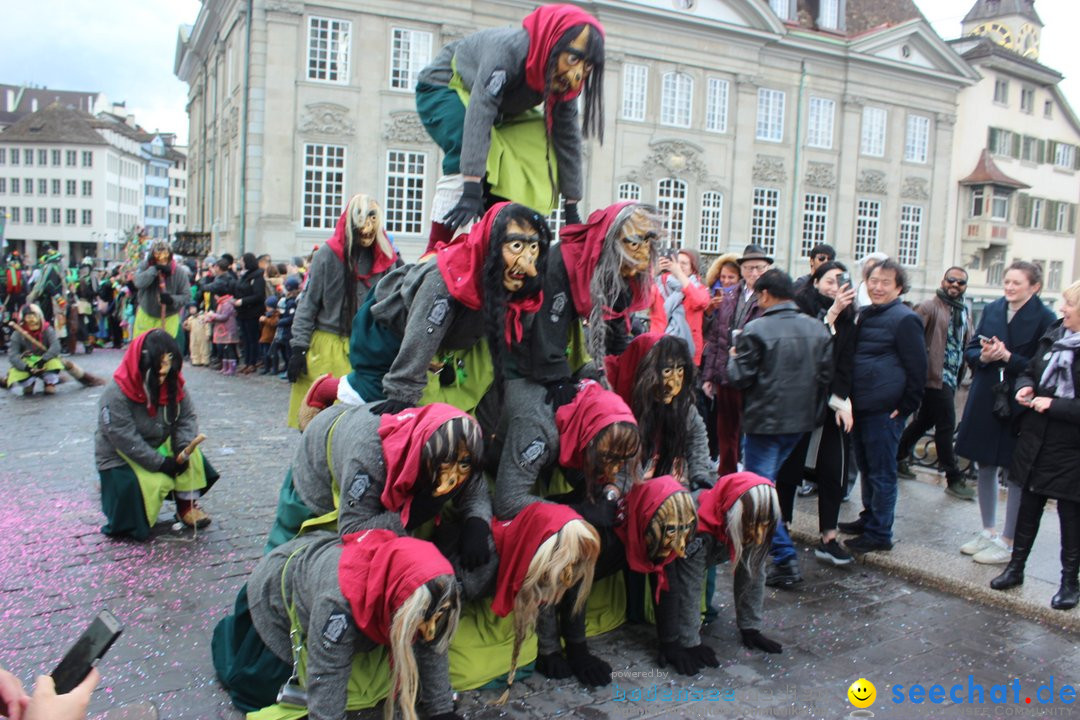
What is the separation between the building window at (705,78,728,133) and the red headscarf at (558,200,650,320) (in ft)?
103

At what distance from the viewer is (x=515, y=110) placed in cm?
501

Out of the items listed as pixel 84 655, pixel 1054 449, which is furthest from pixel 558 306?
pixel 1054 449

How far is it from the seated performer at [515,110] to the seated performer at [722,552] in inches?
72.1

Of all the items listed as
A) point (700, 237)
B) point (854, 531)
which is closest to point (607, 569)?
point (854, 531)

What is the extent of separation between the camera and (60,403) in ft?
40.5

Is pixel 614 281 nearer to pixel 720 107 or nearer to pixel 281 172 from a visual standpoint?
pixel 281 172

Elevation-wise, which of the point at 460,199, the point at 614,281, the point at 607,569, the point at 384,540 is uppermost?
the point at 460,199

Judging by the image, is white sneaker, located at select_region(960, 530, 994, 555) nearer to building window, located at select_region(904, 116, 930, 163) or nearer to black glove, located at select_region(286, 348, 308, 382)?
black glove, located at select_region(286, 348, 308, 382)

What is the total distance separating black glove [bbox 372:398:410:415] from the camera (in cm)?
380

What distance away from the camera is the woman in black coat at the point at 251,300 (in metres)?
16.0

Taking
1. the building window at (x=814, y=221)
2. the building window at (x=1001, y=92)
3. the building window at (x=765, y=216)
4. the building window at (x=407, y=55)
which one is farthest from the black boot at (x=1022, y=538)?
the building window at (x=1001, y=92)

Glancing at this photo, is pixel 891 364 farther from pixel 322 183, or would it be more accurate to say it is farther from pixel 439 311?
pixel 322 183

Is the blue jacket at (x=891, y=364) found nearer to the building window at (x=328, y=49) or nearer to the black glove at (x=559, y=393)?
the black glove at (x=559, y=393)

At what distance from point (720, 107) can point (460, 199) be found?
32074 millimetres
